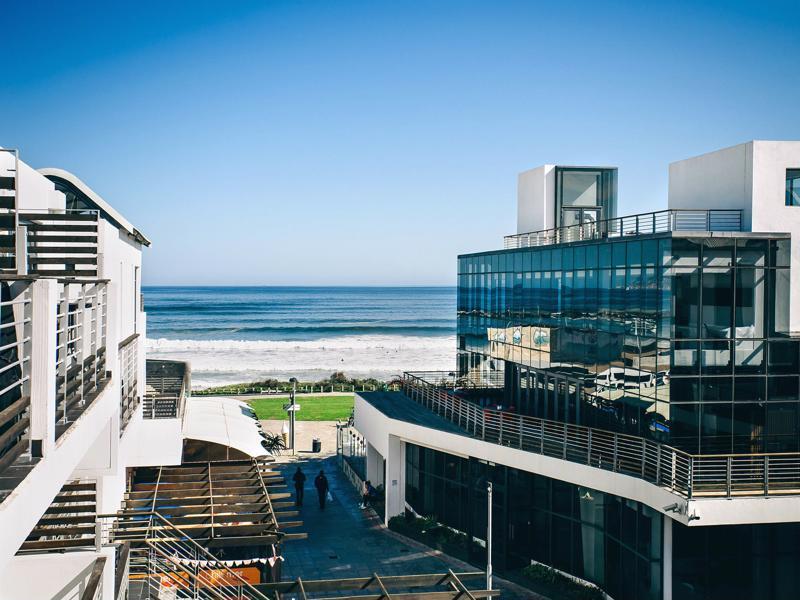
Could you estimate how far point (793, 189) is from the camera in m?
20.2

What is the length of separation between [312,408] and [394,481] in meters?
23.2

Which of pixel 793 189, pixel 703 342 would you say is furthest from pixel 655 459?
pixel 793 189

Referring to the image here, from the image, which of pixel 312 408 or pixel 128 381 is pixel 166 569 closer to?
pixel 128 381

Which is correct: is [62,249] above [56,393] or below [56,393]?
above

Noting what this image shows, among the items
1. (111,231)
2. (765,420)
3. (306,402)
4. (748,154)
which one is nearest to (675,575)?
(765,420)

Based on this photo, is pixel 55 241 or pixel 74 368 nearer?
pixel 74 368

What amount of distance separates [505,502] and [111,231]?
1341 centimetres

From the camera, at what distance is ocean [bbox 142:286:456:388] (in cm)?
8762

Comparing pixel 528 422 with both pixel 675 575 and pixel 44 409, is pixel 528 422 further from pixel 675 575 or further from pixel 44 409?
pixel 44 409

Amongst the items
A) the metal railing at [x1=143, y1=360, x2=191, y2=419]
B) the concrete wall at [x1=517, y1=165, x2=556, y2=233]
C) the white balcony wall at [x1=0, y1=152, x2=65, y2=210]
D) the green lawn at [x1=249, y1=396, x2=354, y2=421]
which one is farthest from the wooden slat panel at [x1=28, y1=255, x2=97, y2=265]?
the green lawn at [x1=249, y1=396, x2=354, y2=421]

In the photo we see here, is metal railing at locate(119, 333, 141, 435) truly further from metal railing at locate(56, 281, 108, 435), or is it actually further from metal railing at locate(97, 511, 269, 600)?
metal railing at locate(56, 281, 108, 435)

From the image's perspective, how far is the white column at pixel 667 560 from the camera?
726 inches

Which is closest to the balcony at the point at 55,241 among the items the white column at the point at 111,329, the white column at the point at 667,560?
the white column at the point at 111,329

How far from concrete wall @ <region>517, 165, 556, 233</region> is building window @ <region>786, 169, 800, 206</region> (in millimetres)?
9501
